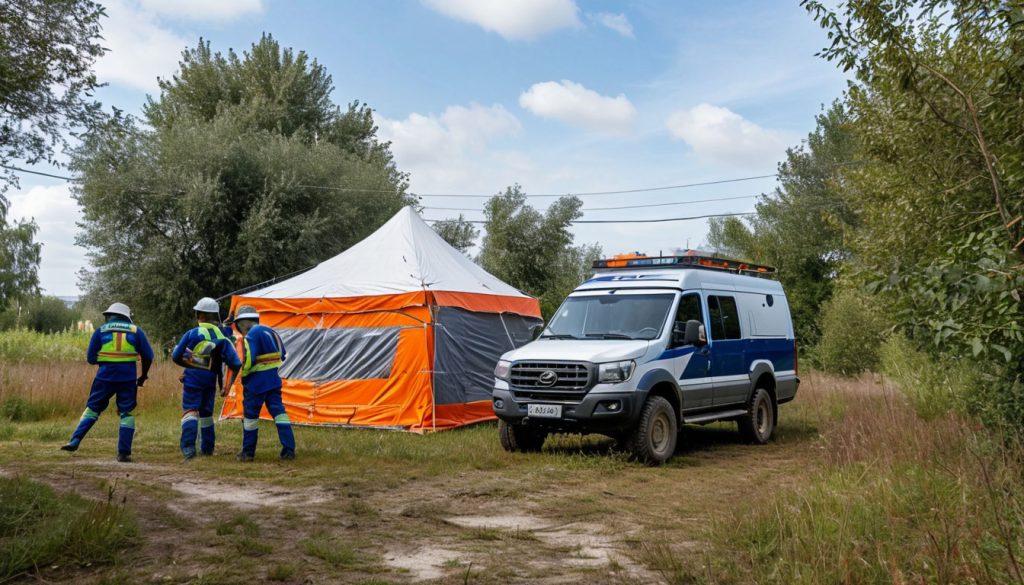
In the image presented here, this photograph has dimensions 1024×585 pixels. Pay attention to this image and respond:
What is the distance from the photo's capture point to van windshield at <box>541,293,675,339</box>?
10086mm

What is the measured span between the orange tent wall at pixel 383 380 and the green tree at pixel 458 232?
2313cm

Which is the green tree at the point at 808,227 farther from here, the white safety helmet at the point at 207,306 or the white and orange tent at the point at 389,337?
the white safety helmet at the point at 207,306

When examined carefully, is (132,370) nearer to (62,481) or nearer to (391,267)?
(62,481)

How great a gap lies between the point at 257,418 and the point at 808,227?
34.0 meters

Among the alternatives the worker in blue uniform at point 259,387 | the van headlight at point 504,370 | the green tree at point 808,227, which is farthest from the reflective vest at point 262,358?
the green tree at point 808,227

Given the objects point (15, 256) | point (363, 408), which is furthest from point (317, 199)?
point (15, 256)

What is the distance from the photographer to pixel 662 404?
962 centimetres

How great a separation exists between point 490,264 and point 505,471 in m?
27.4

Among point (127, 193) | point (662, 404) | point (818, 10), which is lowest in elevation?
point (662, 404)

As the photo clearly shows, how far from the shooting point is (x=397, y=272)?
13.4m

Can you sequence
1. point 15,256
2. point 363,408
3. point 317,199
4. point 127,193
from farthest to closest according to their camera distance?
point 15,256 < point 317,199 < point 127,193 < point 363,408

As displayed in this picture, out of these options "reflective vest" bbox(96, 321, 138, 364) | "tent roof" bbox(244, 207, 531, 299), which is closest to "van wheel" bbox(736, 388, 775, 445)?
"tent roof" bbox(244, 207, 531, 299)

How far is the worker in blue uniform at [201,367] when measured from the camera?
9641 mm

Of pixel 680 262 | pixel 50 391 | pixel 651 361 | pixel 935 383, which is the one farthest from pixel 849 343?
pixel 50 391
